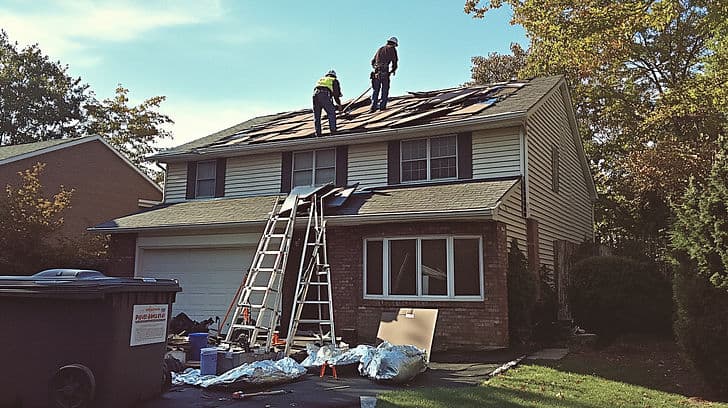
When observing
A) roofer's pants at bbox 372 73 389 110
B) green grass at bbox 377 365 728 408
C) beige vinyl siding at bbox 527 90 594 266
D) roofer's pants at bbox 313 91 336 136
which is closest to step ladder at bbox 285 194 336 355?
green grass at bbox 377 365 728 408

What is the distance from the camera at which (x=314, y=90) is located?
636 inches

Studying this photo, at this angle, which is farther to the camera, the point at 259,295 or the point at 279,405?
the point at 259,295

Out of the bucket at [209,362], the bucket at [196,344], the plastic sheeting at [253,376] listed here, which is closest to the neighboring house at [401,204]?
the bucket at [196,344]

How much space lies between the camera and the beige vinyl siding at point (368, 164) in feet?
48.5

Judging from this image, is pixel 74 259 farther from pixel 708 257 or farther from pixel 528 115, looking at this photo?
pixel 708 257

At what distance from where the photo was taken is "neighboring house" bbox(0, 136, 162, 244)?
75.8ft

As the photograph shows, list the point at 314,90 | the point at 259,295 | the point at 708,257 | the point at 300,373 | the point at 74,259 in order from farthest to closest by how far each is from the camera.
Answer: the point at 74,259
the point at 314,90
the point at 259,295
the point at 300,373
the point at 708,257

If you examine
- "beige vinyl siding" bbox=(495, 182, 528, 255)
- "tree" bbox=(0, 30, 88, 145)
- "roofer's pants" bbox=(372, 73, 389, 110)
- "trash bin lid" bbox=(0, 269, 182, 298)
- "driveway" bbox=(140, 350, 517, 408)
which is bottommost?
"driveway" bbox=(140, 350, 517, 408)

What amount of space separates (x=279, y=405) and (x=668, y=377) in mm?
5954

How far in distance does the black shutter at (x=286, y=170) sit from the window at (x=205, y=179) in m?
2.41

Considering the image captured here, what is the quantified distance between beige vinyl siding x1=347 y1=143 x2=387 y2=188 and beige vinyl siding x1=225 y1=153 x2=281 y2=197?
2187 millimetres

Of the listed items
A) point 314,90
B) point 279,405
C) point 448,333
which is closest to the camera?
point 279,405

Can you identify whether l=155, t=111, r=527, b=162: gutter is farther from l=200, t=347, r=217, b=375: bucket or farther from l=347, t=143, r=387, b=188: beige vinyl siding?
l=200, t=347, r=217, b=375: bucket

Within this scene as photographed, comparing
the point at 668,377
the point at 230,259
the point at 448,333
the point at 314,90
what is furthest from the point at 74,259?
the point at 668,377
